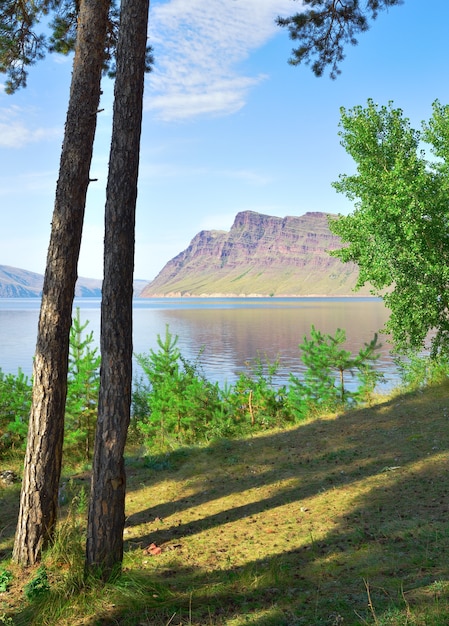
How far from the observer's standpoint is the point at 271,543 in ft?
20.6

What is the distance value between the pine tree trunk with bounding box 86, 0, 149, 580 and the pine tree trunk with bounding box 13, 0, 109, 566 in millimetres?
952

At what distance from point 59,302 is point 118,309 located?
124cm

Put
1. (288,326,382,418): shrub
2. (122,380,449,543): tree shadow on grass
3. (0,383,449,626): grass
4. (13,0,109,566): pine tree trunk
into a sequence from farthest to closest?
(288,326,382,418): shrub
(122,380,449,543): tree shadow on grass
(13,0,109,566): pine tree trunk
(0,383,449,626): grass

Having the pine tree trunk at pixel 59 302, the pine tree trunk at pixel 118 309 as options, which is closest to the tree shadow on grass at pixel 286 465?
the pine tree trunk at pixel 118 309

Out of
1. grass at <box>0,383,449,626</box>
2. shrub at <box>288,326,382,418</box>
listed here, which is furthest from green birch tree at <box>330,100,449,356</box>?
grass at <box>0,383,449,626</box>

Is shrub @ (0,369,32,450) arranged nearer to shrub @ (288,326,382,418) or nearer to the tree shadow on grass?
the tree shadow on grass

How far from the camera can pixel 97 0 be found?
22.7 ft

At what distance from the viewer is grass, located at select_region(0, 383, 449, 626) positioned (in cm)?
467

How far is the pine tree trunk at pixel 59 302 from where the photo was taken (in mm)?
6309

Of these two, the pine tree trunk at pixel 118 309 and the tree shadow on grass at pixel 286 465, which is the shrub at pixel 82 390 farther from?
the pine tree trunk at pixel 118 309

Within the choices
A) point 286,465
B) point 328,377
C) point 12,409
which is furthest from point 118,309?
point 328,377

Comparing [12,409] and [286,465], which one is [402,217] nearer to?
[286,465]

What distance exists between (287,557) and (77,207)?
5.07 metres

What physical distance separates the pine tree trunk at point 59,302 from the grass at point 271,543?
43 cm
